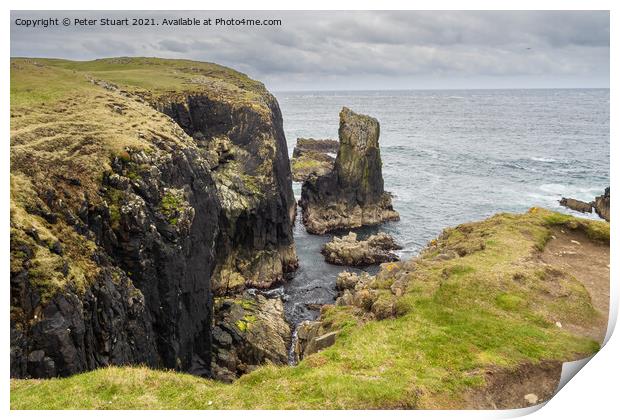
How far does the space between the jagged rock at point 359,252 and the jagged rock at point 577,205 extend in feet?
94.3

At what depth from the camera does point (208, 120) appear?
68.4m

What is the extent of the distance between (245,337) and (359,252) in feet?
99.0

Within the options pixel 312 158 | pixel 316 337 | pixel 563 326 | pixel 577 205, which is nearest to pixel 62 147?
pixel 316 337

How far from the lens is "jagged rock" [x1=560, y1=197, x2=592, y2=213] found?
71.1m

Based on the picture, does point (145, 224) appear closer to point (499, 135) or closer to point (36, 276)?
point (36, 276)

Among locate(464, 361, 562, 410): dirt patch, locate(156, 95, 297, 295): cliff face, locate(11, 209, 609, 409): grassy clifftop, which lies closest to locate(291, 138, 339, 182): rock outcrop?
locate(156, 95, 297, 295): cliff face

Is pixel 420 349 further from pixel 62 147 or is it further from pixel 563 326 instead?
pixel 62 147

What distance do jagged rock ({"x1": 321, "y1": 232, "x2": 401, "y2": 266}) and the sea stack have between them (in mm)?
14564

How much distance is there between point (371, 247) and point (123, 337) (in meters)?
50.9

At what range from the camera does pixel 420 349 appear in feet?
65.1

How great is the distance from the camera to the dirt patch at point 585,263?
21719mm

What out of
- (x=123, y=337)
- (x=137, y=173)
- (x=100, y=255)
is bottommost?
(x=123, y=337)

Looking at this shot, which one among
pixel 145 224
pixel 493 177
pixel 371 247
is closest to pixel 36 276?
pixel 145 224

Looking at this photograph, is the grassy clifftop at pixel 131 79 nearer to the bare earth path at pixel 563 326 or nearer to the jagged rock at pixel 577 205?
the bare earth path at pixel 563 326
